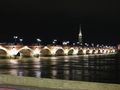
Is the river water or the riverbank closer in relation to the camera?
the riverbank

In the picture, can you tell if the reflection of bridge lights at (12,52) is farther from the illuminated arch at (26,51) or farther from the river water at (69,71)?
the river water at (69,71)

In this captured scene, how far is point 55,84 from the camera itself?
17781 millimetres

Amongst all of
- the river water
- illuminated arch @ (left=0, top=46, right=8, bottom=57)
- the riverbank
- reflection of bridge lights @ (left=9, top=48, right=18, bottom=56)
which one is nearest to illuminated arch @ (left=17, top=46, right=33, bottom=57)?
illuminated arch @ (left=0, top=46, right=8, bottom=57)

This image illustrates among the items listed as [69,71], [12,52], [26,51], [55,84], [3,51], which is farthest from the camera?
[26,51]

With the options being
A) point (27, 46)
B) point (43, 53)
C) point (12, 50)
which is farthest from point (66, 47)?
point (12, 50)

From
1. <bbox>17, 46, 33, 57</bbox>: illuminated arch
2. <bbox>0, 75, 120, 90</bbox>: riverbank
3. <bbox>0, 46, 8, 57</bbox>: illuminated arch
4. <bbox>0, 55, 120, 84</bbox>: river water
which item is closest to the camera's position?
<bbox>0, 75, 120, 90</bbox>: riverbank

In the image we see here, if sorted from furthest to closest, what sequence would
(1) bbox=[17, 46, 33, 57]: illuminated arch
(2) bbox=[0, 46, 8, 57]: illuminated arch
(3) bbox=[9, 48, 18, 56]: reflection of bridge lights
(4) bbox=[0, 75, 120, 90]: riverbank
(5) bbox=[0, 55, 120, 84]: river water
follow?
(1) bbox=[17, 46, 33, 57]: illuminated arch, (3) bbox=[9, 48, 18, 56]: reflection of bridge lights, (2) bbox=[0, 46, 8, 57]: illuminated arch, (5) bbox=[0, 55, 120, 84]: river water, (4) bbox=[0, 75, 120, 90]: riverbank

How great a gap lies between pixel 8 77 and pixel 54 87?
3451 millimetres

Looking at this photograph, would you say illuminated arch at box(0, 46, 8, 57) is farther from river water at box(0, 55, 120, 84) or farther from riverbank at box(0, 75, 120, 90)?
riverbank at box(0, 75, 120, 90)

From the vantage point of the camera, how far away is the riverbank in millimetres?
16266

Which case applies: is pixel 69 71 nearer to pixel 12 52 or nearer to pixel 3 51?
pixel 12 52

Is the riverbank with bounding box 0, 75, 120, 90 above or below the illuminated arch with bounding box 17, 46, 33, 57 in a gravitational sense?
below

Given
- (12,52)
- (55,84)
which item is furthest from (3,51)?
(55,84)

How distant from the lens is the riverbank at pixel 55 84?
640 inches
